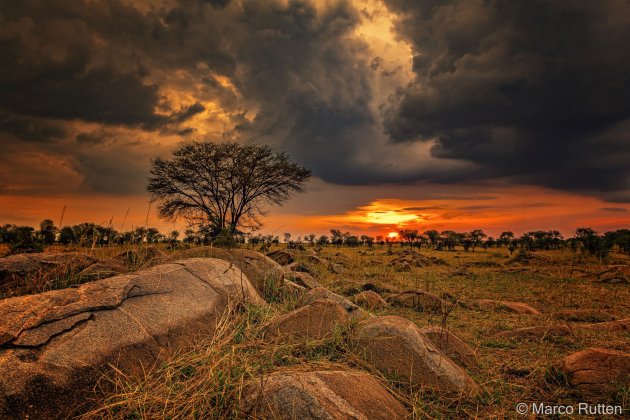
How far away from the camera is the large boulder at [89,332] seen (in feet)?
→ 7.57

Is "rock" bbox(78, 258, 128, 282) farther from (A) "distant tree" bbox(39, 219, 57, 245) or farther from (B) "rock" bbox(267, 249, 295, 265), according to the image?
(B) "rock" bbox(267, 249, 295, 265)

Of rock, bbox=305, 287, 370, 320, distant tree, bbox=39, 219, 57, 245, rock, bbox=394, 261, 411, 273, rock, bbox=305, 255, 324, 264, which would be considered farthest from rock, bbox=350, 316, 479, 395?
rock, bbox=394, 261, 411, 273

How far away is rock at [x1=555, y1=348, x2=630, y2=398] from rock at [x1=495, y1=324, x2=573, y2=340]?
5.42 ft

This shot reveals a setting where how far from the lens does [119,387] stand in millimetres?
2584

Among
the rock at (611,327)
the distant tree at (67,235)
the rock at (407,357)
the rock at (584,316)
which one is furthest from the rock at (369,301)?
the distant tree at (67,235)

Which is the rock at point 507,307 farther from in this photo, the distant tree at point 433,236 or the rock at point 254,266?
the distant tree at point 433,236

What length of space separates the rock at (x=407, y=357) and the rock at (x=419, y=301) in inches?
136

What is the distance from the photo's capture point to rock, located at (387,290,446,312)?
6648 mm

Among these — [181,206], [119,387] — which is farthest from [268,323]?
[181,206]

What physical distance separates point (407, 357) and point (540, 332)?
293 cm

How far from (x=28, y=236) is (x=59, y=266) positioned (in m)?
4.16

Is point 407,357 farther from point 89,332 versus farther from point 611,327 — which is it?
point 611,327

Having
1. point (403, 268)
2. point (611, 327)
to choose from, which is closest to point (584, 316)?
point (611, 327)

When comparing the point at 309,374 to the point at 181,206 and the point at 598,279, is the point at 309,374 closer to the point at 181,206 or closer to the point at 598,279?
the point at 598,279
